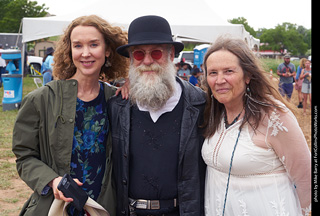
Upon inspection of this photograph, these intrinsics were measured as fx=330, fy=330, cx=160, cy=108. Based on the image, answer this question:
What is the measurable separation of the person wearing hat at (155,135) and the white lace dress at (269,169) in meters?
0.28

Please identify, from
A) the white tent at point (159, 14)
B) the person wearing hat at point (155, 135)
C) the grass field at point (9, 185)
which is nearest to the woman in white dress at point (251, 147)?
the person wearing hat at point (155, 135)

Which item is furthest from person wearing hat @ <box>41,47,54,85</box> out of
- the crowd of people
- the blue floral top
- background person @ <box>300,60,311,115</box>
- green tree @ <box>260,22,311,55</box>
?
green tree @ <box>260,22,311,55</box>

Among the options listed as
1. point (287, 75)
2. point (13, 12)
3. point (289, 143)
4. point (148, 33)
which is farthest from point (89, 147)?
point (13, 12)

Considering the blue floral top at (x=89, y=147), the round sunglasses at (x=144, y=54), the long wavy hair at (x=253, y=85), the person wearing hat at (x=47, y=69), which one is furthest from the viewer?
the person wearing hat at (x=47, y=69)

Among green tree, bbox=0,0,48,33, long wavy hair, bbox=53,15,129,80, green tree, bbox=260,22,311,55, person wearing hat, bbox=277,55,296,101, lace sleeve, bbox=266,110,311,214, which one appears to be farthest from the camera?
green tree, bbox=260,22,311,55

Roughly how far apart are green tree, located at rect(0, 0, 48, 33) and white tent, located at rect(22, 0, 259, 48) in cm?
2168

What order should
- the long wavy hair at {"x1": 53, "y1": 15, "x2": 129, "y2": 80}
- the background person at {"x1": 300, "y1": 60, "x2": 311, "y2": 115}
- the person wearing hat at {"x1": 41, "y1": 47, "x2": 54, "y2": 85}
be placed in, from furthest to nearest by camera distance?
the background person at {"x1": 300, "y1": 60, "x2": 311, "y2": 115} → the person wearing hat at {"x1": 41, "y1": 47, "x2": 54, "y2": 85} → the long wavy hair at {"x1": 53, "y1": 15, "x2": 129, "y2": 80}

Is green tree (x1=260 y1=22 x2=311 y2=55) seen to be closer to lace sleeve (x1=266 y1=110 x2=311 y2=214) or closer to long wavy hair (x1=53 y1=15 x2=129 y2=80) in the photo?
long wavy hair (x1=53 y1=15 x2=129 y2=80)

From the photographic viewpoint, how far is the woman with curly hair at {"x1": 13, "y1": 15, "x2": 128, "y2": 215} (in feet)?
6.87

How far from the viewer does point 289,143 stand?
193 cm

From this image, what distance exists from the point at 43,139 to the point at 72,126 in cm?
20

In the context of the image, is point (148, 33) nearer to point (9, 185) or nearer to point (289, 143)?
point (289, 143)

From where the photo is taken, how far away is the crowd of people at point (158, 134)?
198cm

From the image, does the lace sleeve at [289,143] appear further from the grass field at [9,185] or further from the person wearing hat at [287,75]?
the person wearing hat at [287,75]
